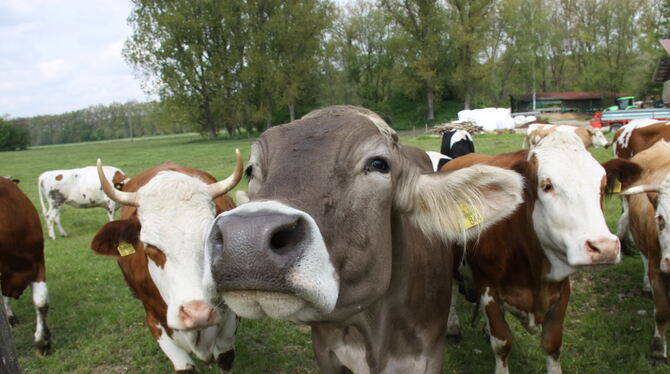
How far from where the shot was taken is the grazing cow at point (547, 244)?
280 centimetres

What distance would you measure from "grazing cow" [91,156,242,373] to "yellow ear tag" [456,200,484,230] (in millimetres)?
1620

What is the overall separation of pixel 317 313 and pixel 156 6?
46982mm

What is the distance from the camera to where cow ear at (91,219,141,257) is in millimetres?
3271

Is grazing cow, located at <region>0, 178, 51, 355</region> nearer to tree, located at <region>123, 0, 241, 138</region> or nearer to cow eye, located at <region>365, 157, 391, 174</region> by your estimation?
cow eye, located at <region>365, 157, 391, 174</region>

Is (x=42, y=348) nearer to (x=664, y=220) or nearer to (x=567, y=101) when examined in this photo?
(x=664, y=220)

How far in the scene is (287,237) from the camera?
1414 millimetres

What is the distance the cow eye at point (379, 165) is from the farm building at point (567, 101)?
5035 centimetres

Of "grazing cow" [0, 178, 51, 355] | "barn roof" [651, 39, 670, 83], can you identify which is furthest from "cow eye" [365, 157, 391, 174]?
"barn roof" [651, 39, 670, 83]

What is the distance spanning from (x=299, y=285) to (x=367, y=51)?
169ft

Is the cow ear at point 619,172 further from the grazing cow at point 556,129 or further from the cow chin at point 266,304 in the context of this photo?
the cow chin at point 266,304

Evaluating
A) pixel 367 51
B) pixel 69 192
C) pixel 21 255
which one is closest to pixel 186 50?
pixel 367 51

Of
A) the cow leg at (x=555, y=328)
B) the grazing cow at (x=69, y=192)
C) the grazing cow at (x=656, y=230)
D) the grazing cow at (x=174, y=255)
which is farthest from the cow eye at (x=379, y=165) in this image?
the grazing cow at (x=69, y=192)

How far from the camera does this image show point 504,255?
11.3 feet

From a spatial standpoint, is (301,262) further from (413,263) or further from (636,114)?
(636,114)
